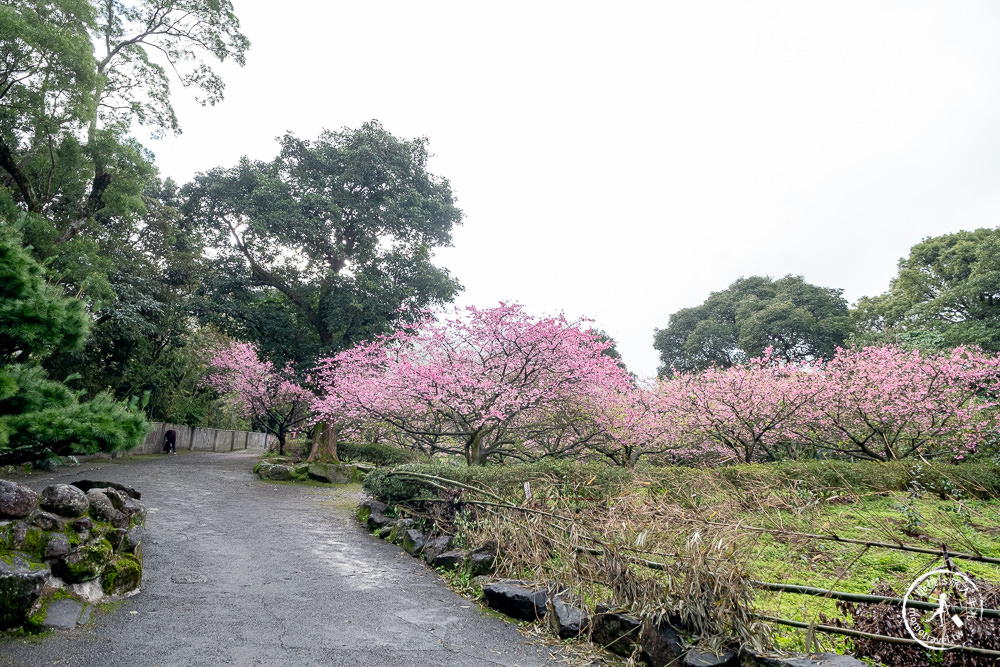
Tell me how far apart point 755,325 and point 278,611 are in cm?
3254

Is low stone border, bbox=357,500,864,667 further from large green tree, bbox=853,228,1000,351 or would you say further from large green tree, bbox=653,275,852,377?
large green tree, bbox=653,275,852,377

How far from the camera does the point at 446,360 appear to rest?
1141 cm

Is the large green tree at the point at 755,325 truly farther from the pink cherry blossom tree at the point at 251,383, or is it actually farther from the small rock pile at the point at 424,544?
the small rock pile at the point at 424,544

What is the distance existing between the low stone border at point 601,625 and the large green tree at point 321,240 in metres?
12.0

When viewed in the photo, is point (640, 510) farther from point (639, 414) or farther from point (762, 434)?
point (762, 434)

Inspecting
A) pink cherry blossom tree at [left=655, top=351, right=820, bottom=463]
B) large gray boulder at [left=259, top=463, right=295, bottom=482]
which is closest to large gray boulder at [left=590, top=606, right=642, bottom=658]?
pink cherry blossom tree at [left=655, top=351, right=820, bottom=463]

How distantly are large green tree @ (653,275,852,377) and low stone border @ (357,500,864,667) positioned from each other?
2726 centimetres

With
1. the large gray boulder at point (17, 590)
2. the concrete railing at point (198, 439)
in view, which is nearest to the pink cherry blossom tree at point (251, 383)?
the concrete railing at point (198, 439)

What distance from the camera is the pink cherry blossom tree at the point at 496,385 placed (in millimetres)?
10391

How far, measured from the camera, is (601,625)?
4.36m

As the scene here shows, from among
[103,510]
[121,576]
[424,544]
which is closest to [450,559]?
[424,544]

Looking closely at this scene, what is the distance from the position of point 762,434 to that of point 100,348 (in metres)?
21.3

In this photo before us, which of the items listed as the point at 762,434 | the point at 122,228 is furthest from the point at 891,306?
the point at 122,228

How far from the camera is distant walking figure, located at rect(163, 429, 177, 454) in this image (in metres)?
22.9
